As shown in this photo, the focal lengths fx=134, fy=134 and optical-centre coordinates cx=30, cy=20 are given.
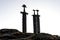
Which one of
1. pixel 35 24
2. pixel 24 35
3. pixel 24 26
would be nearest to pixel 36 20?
pixel 35 24

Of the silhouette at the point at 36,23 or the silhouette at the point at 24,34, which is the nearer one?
the silhouette at the point at 24,34

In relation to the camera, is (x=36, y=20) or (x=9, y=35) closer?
(x=9, y=35)

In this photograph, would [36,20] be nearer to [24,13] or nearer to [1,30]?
[24,13]

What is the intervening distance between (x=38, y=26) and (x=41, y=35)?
913cm

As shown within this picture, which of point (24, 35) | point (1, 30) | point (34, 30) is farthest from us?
point (34, 30)

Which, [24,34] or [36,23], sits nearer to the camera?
[24,34]

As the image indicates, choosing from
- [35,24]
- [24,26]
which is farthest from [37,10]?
[24,26]

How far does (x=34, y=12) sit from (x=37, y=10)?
92 centimetres

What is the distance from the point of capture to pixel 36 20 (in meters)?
32.5

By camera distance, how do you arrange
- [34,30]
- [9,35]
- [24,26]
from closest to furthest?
[9,35], [24,26], [34,30]

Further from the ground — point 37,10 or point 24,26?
point 37,10

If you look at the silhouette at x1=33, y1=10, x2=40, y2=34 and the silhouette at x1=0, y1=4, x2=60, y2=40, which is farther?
the silhouette at x1=33, y1=10, x2=40, y2=34

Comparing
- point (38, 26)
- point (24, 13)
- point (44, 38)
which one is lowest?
point (44, 38)

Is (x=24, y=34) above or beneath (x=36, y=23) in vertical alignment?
beneath
